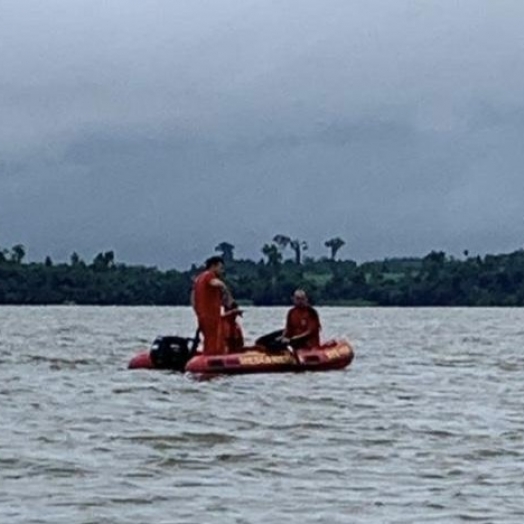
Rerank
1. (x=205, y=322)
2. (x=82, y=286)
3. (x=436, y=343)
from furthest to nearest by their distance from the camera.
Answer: (x=82, y=286)
(x=436, y=343)
(x=205, y=322)

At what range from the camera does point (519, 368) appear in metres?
39.2

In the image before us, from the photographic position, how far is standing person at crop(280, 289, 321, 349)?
31.8 meters

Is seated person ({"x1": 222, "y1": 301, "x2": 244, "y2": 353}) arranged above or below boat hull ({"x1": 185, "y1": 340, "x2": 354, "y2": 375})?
above

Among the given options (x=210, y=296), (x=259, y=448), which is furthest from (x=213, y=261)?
(x=259, y=448)

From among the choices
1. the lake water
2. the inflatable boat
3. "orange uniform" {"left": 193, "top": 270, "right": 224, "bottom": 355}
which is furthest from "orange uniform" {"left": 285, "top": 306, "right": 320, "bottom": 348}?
"orange uniform" {"left": 193, "top": 270, "right": 224, "bottom": 355}

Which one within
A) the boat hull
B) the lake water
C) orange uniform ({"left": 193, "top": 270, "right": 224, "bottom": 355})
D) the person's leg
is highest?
orange uniform ({"left": 193, "top": 270, "right": 224, "bottom": 355})

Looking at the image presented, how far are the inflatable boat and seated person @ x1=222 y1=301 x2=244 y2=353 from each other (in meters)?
0.19

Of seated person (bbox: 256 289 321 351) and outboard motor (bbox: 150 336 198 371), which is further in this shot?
seated person (bbox: 256 289 321 351)

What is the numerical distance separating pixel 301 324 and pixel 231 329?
1.42 meters

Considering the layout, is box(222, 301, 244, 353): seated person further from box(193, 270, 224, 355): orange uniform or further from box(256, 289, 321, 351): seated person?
box(256, 289, 321, 351): seated person

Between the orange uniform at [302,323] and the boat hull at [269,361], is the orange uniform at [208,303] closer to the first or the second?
the boat hull at [269,361]

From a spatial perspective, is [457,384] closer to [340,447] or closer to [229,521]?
[340,447]

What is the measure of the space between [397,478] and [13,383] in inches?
553

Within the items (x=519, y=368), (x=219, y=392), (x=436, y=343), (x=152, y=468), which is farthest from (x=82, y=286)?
(x=152, y=468)
